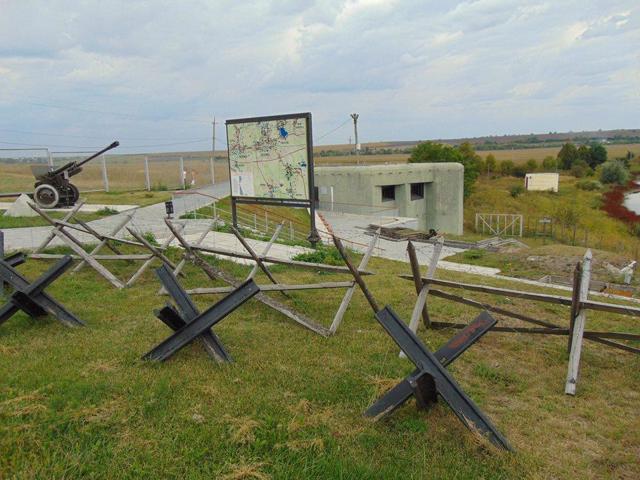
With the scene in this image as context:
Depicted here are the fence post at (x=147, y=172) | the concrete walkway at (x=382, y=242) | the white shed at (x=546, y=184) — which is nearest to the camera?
the concrete walkway at (x=382, y=242)

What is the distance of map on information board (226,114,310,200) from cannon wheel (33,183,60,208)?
626 cm

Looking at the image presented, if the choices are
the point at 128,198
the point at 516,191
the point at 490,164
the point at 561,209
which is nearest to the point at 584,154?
the point at 490,164

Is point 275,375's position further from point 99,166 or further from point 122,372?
point 99,166

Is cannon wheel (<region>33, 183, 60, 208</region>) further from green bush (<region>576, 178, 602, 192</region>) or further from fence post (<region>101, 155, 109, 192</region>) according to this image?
green bush (<region>576, 178, 602, 192</region>)

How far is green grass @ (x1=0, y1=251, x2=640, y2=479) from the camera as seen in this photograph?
350 centimetres

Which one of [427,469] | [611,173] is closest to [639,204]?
[611,173]

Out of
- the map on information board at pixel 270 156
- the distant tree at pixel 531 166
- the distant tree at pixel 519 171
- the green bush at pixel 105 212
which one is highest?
the map on information board at pixel 270 156

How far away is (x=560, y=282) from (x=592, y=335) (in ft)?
36.8

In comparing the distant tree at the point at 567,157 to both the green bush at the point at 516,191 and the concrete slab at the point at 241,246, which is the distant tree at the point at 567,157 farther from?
the concrete slab at the point at 241,246

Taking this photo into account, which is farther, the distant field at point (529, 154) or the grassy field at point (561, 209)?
the distant field at point (529, 154)

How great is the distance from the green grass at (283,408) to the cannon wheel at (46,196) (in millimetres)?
10979

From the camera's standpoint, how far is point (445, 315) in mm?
7422

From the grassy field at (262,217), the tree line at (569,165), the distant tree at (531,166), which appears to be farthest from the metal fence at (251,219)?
the distant tree at (531,166)

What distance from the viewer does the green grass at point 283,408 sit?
138 inches
